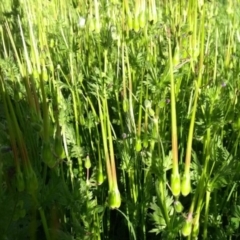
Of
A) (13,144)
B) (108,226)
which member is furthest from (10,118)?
(108,226)

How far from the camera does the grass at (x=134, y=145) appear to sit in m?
0.77

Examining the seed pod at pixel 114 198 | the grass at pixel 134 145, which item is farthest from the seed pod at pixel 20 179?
the seed pod at pixel 114 198

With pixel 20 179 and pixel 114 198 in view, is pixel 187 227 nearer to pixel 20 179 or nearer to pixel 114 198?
pixel 114 198

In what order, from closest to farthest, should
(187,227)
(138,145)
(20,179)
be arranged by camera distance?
1. (20,179)
2. (187,227)
3. (138,145)

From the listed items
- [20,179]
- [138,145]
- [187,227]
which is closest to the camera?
[20,179]

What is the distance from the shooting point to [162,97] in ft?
3.51

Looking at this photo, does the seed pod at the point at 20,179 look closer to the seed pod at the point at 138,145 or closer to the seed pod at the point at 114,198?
the seed pod at the point at 114,198

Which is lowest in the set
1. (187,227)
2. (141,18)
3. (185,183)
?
(187,227)

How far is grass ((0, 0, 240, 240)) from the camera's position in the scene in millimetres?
770

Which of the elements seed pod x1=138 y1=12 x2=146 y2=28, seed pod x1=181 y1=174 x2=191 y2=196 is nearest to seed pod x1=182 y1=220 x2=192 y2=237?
seed pod x1=181 y1=174 x2=191 y2=196

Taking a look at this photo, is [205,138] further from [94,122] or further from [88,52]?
[88,52]

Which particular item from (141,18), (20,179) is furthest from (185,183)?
(141,18)

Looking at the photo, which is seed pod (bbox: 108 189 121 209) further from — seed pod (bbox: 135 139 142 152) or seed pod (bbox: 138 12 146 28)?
seed pod (bbox: 138 12 146 28)

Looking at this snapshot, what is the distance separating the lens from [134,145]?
3.51ft
